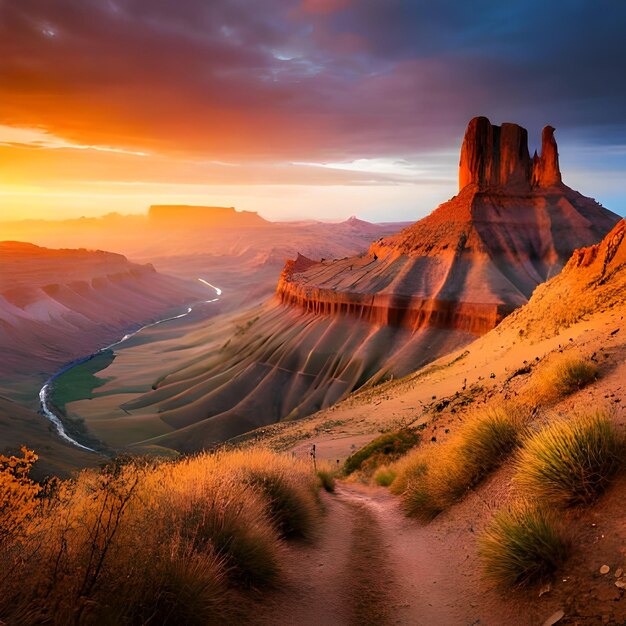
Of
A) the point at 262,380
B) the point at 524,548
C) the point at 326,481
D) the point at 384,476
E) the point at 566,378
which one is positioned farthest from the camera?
the point at 262,380

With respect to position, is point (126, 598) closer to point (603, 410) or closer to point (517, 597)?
point (517, 597)

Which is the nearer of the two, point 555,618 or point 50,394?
point 555,618

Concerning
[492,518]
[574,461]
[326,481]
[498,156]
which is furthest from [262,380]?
[574,461]

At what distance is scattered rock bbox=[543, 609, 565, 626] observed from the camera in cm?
435

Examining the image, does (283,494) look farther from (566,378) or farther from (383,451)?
(383,451)

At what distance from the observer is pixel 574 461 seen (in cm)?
580

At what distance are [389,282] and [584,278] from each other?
4258cm

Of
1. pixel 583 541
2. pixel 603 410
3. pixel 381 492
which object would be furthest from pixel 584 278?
pixel 583 541

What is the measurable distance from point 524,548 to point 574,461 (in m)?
1.30

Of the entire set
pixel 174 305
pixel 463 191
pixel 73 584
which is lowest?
pixel 174 305

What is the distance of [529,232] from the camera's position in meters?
70.9

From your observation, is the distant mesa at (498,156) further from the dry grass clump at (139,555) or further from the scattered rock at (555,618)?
the scattered rock at (555,618)

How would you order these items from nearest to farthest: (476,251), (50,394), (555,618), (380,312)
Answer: (555,618) < (380,312) < (476,251) < (50,394)

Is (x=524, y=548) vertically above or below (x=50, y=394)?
above
